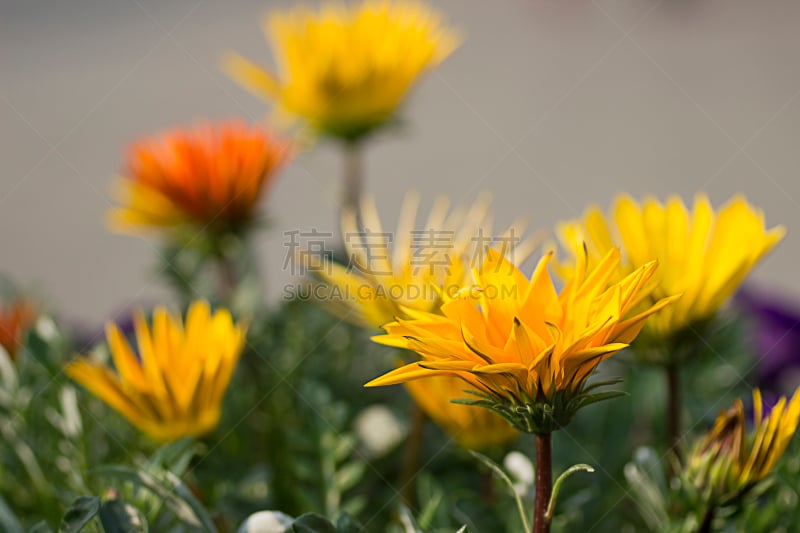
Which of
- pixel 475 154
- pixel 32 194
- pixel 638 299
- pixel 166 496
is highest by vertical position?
pixel 475 154

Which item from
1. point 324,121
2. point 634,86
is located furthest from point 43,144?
point 324,121

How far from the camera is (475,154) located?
1202mm

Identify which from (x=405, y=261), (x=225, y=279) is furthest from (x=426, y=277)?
(x=225, y=279)

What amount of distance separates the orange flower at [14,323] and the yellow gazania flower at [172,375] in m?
0.06

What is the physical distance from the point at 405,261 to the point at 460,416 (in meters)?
0.06

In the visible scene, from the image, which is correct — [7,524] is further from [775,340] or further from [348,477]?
[775,340]

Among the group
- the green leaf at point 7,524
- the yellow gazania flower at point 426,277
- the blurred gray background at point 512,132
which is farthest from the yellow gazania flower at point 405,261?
the blurred gray background at point 512,132

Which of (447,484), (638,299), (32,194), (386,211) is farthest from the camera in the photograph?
(32,194)

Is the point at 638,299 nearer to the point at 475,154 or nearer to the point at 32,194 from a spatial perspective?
the point at 475,154

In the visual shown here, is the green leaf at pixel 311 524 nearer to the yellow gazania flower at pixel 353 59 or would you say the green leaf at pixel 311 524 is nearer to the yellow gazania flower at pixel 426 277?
the yellow gazania flower at pixel 426 277

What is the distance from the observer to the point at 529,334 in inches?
7.0

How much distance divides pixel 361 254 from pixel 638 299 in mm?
142

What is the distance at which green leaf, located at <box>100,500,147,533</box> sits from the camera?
0.19m

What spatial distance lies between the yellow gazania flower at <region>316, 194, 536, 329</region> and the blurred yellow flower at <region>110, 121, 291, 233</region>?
0.15 ft
